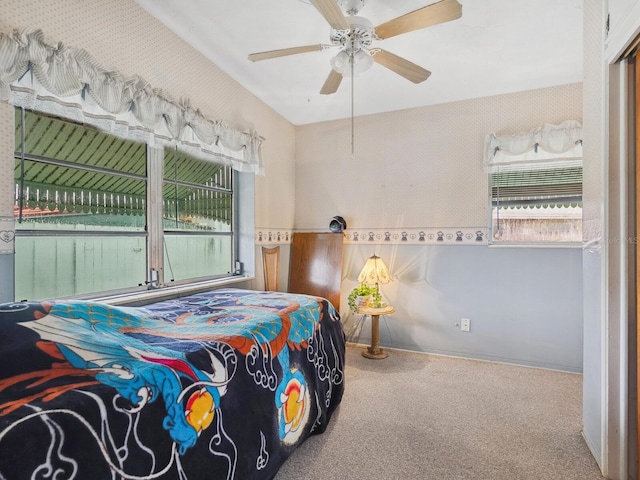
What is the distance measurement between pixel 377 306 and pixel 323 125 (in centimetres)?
213

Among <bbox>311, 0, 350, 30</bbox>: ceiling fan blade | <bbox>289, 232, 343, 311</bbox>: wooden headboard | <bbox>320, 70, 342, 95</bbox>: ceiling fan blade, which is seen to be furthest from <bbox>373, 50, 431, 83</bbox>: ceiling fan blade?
<bbox>289, 232, 343, 311</bbox>: wooden headboard

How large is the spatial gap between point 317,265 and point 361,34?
2.40m

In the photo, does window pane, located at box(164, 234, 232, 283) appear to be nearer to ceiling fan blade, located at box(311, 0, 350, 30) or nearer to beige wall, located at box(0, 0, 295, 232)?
beige wall, located at box(0, 0, 295, 232)

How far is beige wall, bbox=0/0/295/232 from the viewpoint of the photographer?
1718 mm

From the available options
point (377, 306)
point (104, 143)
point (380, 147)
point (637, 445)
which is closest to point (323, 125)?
point (380, 147)

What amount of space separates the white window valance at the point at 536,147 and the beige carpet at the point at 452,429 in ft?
6.24

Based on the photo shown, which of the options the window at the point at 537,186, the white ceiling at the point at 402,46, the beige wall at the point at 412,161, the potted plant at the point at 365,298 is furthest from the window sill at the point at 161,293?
the window at the point at 537,186

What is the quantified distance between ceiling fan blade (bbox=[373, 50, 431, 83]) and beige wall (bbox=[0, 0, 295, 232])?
55.2 inches

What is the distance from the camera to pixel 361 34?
6.34ft

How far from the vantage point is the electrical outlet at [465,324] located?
11.1 feet

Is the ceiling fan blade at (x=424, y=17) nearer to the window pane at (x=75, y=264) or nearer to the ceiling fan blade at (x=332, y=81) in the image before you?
the ceiling fan blade at (x=332, y=81)

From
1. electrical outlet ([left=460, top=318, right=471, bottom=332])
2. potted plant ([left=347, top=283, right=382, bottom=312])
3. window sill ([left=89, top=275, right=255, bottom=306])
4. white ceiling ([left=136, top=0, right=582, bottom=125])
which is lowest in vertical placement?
electrical outlet ([left=460, top=318, right=471, bottom=332])

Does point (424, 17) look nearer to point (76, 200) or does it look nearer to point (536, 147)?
point (536, 147)

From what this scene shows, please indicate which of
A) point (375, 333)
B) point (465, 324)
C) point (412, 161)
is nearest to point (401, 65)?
point (412, 161)
